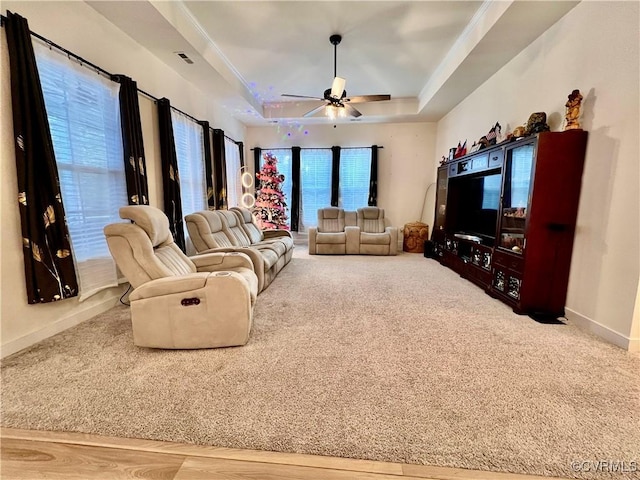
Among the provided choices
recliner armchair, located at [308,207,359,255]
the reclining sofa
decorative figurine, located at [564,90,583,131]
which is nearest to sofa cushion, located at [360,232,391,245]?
the reclining sofa

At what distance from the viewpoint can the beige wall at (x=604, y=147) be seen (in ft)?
6.67

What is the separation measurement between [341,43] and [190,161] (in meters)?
2.64

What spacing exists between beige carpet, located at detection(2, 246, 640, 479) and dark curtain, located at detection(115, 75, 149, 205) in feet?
4.26

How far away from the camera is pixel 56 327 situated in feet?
7.51

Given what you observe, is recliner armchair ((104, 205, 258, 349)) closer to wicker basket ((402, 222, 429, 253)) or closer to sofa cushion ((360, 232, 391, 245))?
sofa cushion ((360, 232, 391, 245))

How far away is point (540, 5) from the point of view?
244cm

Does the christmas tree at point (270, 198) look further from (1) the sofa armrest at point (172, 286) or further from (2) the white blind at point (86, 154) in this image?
(1) the sofa armrest at point (172, 286)

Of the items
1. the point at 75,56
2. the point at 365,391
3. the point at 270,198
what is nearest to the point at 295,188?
the point at 270,198

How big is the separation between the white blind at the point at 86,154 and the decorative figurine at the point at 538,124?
4.08 meters

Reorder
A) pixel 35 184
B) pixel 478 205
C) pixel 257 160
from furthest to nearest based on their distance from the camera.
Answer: pixel 257 160 < pixel 478 205 < pixel 35 184

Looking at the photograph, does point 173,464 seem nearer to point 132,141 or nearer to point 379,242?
point 132,141

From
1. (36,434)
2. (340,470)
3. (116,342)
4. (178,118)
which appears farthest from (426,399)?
(178,118)

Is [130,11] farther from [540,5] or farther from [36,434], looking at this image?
[540,5]

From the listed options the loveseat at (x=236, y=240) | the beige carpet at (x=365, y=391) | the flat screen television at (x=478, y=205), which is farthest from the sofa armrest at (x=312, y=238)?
the beige carpet at (x=365, y=391)
